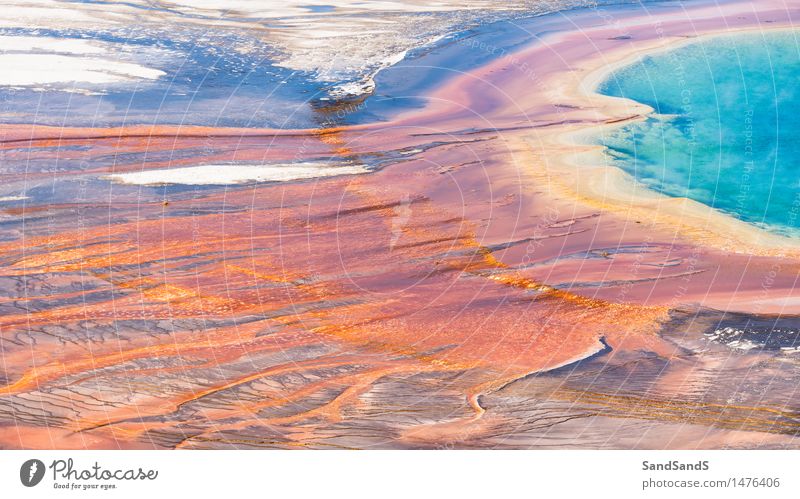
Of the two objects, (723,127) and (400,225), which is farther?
(723,127)

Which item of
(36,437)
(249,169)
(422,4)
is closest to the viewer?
(36,437)

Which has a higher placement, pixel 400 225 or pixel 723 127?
pixel 723 127

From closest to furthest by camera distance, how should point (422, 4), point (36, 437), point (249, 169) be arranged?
1. point (36, 437)
2. point (249, 169)
3. point (422, 4)

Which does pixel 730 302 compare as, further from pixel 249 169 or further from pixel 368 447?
pixel 249 169

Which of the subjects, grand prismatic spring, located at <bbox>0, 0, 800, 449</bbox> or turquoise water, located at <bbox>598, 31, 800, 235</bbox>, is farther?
turquoise water, located at <bbox>598, 31, 800, 235</bbox>

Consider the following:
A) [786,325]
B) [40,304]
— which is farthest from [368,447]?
[786,325]
